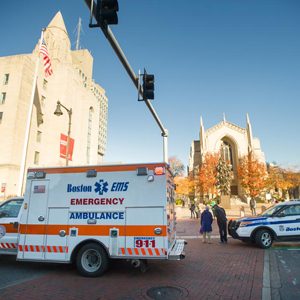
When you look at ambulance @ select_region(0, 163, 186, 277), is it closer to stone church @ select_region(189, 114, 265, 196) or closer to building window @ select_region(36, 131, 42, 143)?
building window @ select_region(36, 131, 42, 143)

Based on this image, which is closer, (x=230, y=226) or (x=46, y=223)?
(x=46, y=223)

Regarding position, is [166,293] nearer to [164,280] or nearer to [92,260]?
[164,280]

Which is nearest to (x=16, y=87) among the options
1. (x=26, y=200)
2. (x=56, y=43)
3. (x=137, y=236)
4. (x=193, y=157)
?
(x=56, y=43)

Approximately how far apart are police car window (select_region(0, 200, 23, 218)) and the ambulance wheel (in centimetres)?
274

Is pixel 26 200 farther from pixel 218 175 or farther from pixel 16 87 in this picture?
pixel 218 175

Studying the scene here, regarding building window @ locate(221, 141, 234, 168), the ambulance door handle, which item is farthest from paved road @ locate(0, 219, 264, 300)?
building window @ locate(221, 141, 234, 168)

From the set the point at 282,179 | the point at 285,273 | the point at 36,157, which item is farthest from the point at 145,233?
the point at 282,179

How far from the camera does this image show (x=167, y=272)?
22.4ft

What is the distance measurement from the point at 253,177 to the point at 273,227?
1623 inches

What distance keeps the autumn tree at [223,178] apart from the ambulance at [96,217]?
149 feet

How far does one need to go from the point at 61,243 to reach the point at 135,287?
231 cm

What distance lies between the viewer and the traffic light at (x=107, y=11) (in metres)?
4.47

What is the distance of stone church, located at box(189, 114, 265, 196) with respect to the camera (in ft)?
181

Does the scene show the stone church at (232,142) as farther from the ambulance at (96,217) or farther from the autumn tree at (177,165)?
the ambulance at (96,217)
